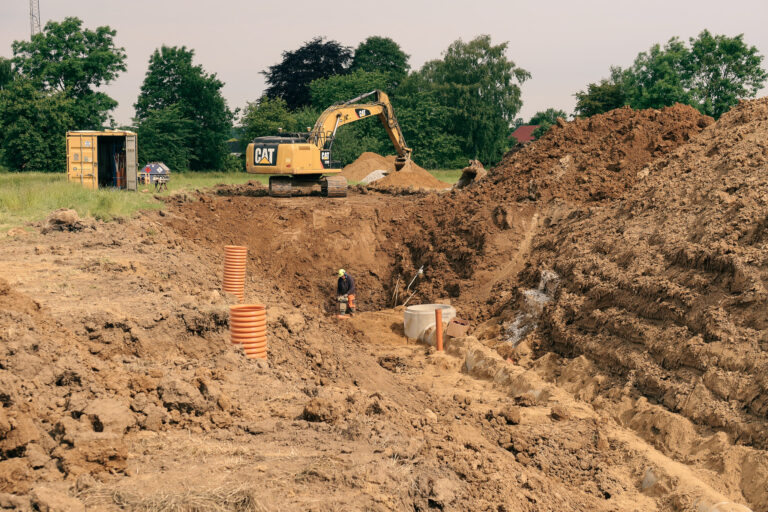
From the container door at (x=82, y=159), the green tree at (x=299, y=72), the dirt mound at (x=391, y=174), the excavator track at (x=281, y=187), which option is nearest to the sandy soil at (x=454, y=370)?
the excavator track at (x=281, y=187)

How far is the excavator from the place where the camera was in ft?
66.8

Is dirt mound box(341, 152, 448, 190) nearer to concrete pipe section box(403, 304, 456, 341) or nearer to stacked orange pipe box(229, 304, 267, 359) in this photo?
concrete pipe section box(403, 304, 456, 341)

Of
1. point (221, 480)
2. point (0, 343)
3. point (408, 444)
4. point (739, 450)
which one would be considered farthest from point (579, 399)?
point (0, 343)

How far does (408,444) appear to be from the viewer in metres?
5.73

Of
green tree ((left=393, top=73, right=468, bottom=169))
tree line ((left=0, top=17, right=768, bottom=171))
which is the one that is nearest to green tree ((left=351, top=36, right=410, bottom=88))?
tree line ((left=0, top=17, right=768, bottom=171))

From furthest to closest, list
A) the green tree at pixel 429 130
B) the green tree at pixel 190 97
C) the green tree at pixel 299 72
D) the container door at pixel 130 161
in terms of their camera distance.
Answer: the green tree at pixel 299 72
the green tree at pixel 429 130
the green tree at pixel 190 97
the container door at pixel 130 161

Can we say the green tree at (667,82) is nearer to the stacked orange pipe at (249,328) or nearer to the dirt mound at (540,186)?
the dirt mound at (540,186)

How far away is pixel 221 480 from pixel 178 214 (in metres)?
14.1

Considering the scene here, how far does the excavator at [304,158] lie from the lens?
20.4m

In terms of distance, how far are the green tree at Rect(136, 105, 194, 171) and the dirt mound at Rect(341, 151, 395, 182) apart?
36.1 feet

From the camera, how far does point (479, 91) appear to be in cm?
5347

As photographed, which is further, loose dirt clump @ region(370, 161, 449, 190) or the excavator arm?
loose dirt clump @ region(370, 161, 449, 190)

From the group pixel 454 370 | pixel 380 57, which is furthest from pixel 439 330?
pixel 380 57

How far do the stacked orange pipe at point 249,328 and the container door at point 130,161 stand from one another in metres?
15.8
